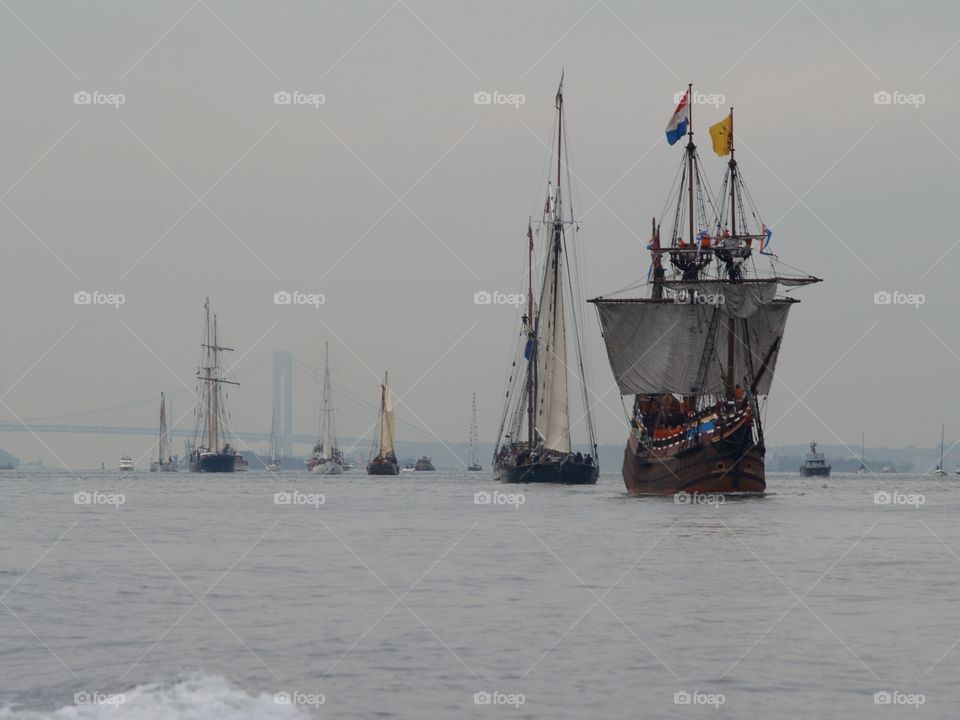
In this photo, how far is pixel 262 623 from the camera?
27344 millimetres

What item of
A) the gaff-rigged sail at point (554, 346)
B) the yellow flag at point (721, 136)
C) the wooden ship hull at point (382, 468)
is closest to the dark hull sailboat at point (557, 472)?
the gaff-rigged sail at point (554, 346)

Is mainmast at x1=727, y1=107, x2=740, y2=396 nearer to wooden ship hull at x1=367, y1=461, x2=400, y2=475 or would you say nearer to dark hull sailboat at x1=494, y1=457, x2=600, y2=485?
dark hull sailboat at x1=494, y1=457, x2=600, y2=485

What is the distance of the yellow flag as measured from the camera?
92.7 m

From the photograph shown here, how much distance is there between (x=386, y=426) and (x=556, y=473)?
80.7 meters

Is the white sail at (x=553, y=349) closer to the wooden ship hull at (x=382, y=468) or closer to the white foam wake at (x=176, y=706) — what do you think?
the wooden ship hull at (x=382, y=468)

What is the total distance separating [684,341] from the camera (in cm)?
9869

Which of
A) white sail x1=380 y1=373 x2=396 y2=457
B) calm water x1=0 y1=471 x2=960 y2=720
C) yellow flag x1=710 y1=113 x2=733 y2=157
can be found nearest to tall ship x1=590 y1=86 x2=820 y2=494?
yellow flag x1=710 y1=113 x2=733 y2=157

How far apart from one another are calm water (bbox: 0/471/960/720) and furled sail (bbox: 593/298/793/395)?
1735 inches

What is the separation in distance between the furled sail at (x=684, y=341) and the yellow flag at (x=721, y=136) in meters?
9.44

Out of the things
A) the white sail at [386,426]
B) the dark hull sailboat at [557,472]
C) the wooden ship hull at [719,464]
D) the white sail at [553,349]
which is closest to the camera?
the wooden ship hull at [719,464]

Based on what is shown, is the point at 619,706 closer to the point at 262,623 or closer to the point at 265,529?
the point at 262,623

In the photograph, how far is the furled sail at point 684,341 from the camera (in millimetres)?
96562

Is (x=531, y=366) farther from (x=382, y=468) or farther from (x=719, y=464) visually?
(x=382, y=468)

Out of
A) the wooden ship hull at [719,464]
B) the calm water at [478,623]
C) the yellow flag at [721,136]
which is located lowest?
the calm water at [478,623]
